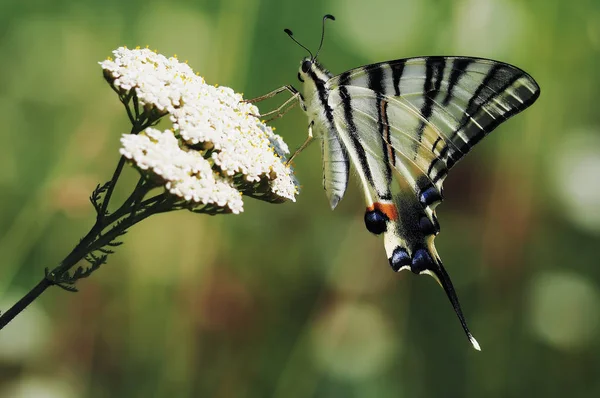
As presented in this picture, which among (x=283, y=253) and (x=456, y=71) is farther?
(x=283, y=253)

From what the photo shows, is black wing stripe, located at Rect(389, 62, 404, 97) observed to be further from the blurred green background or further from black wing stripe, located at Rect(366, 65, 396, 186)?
the blurred green background

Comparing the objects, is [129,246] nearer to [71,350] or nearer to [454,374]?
[71,350]

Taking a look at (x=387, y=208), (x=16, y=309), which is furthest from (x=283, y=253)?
(x=16, y=309)

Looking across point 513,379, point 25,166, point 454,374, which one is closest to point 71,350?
point 25,166

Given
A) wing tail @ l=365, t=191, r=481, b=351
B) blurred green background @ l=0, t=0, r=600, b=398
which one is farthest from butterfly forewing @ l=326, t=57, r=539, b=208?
blurred green background @ l=0, t=0, r=600, b=398

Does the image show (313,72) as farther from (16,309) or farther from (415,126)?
(16,309)

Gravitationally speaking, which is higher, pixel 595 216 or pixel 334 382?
pixel 595 216

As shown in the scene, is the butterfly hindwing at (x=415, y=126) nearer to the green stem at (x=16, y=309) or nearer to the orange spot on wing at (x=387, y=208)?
the orange spot on wing at (x=387, y=208)
